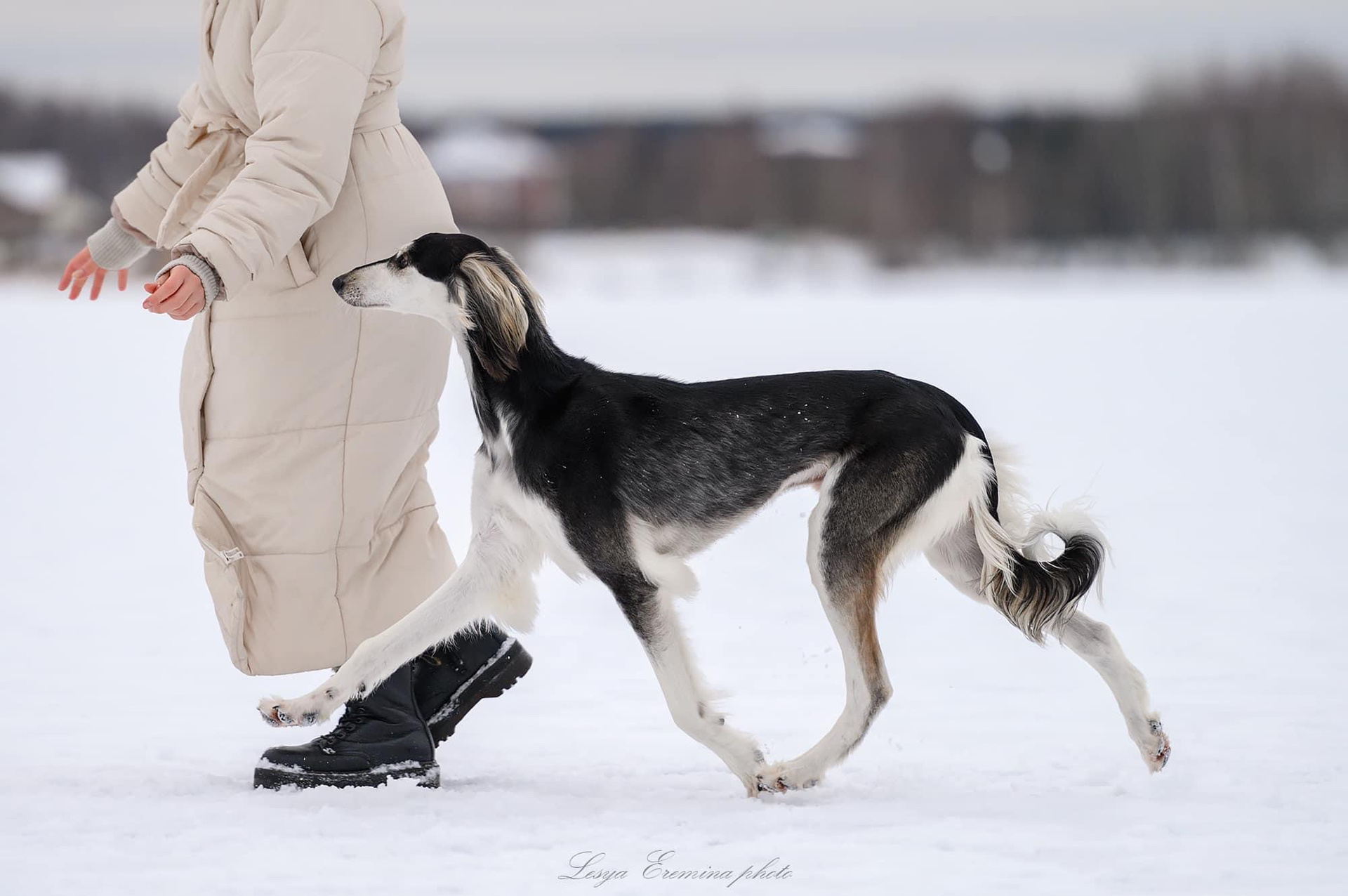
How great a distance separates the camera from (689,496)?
12.6ft

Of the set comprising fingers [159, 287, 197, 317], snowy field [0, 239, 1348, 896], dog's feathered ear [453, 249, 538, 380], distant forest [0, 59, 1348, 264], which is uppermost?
fingers [159, 287, 197, 317]

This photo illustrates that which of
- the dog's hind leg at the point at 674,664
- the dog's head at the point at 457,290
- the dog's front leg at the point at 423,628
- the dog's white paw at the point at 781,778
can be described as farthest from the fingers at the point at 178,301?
the dog's white paw at the point at 781,778

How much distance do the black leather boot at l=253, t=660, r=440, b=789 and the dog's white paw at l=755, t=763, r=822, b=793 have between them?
0.90 m

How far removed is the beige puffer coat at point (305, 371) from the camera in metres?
3.85

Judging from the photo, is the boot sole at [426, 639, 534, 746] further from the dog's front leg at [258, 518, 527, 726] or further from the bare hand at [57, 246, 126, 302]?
the bare hand at [57, 246, 126, 302]

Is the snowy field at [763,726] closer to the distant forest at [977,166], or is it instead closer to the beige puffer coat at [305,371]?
the beige puffer coat at [305,371]

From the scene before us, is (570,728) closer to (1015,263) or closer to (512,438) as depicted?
(512,438)

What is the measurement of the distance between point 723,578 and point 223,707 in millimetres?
2918

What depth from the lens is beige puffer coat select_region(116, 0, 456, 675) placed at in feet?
12.6

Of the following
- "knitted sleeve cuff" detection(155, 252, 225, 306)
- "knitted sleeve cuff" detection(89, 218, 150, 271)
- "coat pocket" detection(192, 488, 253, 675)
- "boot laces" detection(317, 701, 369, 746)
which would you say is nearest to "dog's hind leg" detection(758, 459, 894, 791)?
"boot laces" detection(317, 701, 369, 746)

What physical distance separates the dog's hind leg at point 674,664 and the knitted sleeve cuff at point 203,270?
1.20m

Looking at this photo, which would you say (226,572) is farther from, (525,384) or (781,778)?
(781,778)

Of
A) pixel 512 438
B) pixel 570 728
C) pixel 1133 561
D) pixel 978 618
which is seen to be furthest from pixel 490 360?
pixel 1133 561

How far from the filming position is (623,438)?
3.81m
